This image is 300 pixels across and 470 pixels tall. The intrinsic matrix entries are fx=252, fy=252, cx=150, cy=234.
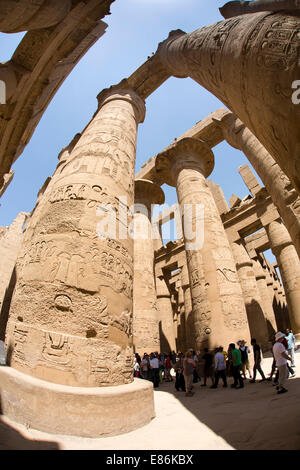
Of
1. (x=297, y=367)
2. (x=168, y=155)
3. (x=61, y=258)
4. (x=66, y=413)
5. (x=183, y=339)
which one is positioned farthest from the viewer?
(x=183, y=339)

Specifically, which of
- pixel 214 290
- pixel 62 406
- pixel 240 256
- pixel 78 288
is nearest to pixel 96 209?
pixel 78 288

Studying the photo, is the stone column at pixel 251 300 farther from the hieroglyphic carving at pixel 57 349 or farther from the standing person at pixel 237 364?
the hieroglyphic carving at pixel 57 349

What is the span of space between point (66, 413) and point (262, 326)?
11.5 meters

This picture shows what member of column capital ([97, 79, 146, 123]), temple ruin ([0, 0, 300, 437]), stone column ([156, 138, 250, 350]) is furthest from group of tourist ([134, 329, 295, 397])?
column capital ([97, 79, 146, 123])

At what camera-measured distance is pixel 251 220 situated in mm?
13414

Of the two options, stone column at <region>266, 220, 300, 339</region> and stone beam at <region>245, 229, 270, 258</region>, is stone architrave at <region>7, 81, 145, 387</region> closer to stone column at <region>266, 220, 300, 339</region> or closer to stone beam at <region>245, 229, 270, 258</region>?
stone column at <region>266, 220, 300, 339</region>

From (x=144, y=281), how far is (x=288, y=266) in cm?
586

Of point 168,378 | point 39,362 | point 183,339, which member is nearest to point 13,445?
point 39,362

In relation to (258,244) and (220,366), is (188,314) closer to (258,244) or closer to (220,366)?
(258,244)

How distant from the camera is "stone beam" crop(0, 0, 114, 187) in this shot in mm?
3799

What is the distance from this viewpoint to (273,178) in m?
6.33

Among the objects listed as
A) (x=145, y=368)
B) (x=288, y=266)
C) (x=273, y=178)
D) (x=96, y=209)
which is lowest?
(x=145, y=368)

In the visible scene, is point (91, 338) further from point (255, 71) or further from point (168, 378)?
point (168, 378)

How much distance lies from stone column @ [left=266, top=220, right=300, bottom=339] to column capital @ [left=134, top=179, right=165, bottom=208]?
221 inches
